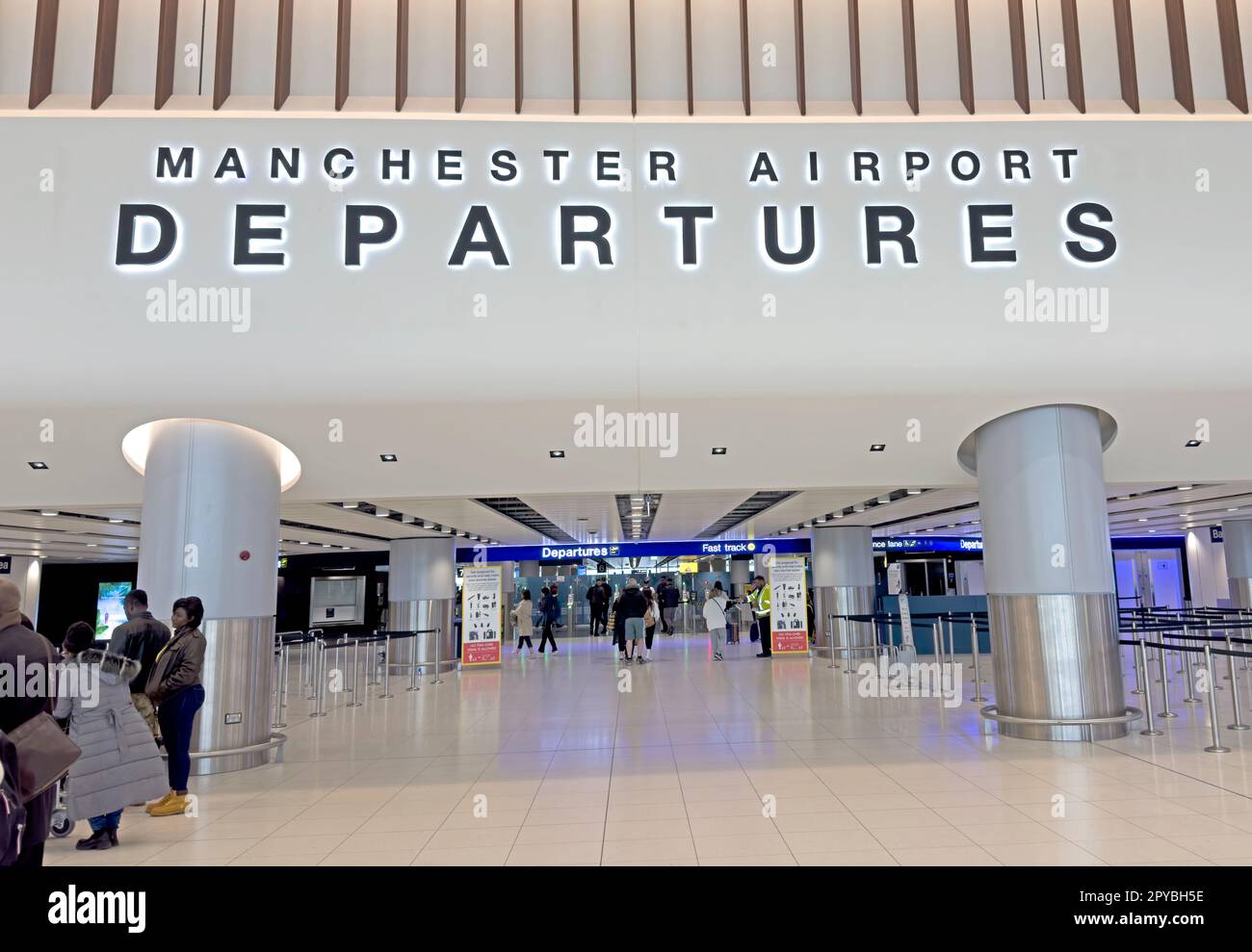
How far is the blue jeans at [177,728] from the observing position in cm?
573

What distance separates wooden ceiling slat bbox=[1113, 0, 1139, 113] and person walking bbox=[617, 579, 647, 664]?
11.8 metres

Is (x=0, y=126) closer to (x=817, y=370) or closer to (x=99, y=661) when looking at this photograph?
(x=99, y=661)

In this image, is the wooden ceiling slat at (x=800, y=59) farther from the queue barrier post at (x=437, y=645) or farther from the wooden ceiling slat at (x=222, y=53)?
the queue barrier post at (x=437, y=645)

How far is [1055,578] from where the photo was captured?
7.45 m

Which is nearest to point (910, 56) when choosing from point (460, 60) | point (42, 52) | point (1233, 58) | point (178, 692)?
point (1233, 58)

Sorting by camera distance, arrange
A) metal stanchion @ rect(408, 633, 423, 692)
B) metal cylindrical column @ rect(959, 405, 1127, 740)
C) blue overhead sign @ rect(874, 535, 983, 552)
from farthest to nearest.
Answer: blue overhead sign @ rect(874, 535, 983, 552), metal stanchion @ rect(408, 633, 423, 692), metal cylindrical column @ rect(959, 405, 1127, 740)

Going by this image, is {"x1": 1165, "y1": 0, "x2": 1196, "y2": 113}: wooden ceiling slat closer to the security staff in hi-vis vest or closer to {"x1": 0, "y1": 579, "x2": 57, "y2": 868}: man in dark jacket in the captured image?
{"x1": 0, "y1": 579, "x2": 57, "y2": 868}: man in dark jacket

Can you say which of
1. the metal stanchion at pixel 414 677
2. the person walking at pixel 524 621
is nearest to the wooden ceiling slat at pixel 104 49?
the metal stanchion at pixel 414 677

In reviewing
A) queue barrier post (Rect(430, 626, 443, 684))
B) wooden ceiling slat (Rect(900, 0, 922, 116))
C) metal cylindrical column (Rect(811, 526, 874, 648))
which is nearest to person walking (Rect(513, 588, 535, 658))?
queue barrier post (Rect(430, 626, 443, 684))

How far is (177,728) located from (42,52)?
5429 mm

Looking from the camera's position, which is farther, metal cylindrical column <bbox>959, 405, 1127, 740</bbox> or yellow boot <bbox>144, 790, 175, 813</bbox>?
metal cylindrical column <bbox>959, 405, 1127, 740</bbox>

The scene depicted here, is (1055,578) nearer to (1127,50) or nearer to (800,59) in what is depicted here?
(1127,50)

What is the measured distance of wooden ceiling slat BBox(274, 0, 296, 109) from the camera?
6.85 m
